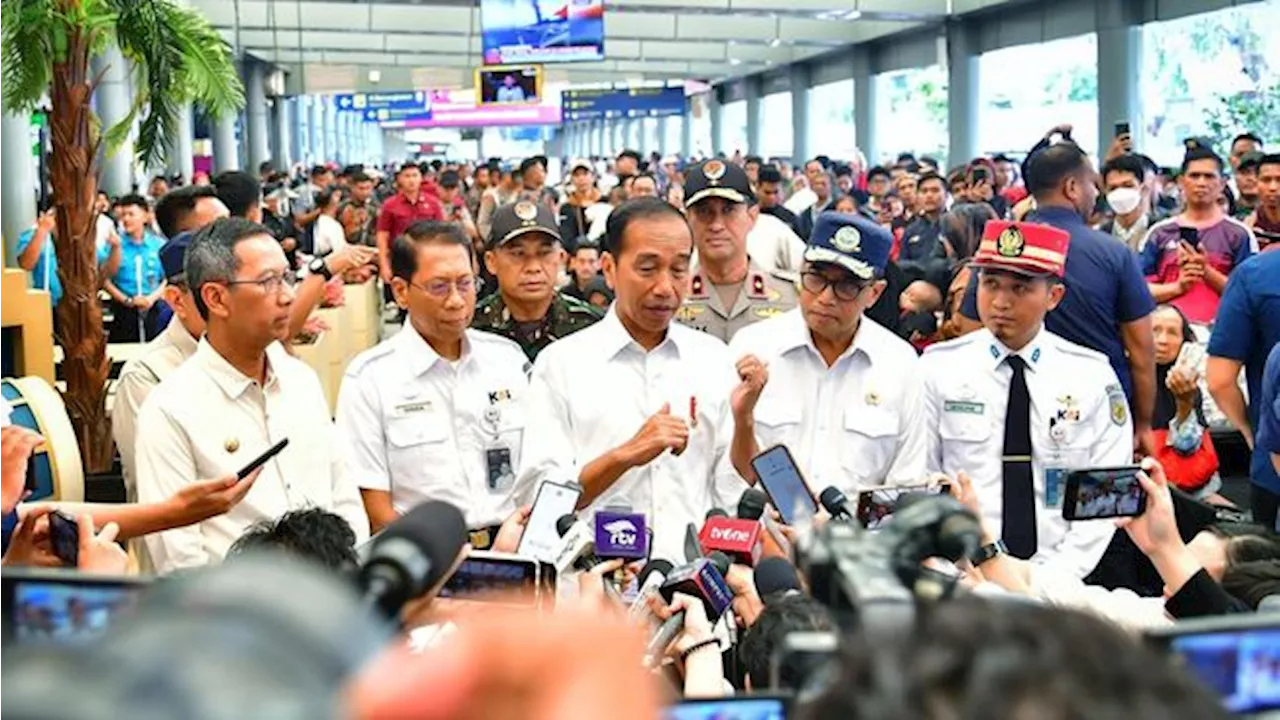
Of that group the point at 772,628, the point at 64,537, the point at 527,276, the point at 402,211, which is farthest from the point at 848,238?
the point at 402,211

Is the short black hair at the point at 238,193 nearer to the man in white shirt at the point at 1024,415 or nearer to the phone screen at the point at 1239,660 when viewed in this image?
the man in white shirt at the point at 1024,415

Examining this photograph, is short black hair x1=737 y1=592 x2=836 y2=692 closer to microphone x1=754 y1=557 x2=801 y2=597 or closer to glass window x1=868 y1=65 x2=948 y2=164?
microphone x1=754 y1=557 x2=801 y2=597

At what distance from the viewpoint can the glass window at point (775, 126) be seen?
30.8 m

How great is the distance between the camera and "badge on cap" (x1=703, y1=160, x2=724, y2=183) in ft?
18.6

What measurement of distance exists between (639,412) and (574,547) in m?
0.96

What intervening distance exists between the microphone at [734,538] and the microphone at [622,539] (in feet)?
0.45

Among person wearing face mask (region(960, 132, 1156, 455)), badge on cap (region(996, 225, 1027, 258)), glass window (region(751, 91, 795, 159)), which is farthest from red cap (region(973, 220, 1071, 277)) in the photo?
glass window (region(751, 91, 795, 159))

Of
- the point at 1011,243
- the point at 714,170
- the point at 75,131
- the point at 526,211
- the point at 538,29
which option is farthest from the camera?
the point at 538,29

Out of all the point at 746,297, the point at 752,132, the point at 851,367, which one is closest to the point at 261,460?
the point at 851,367

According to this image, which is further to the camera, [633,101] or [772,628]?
[633,101]

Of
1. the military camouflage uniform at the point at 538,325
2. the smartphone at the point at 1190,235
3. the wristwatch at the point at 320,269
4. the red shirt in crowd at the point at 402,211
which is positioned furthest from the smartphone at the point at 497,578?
the red shirt in crowd at the point at 402,211

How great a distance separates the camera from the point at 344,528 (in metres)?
2.60

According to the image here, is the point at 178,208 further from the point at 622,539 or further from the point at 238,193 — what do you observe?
the point at 622,539

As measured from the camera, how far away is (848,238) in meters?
3.90
